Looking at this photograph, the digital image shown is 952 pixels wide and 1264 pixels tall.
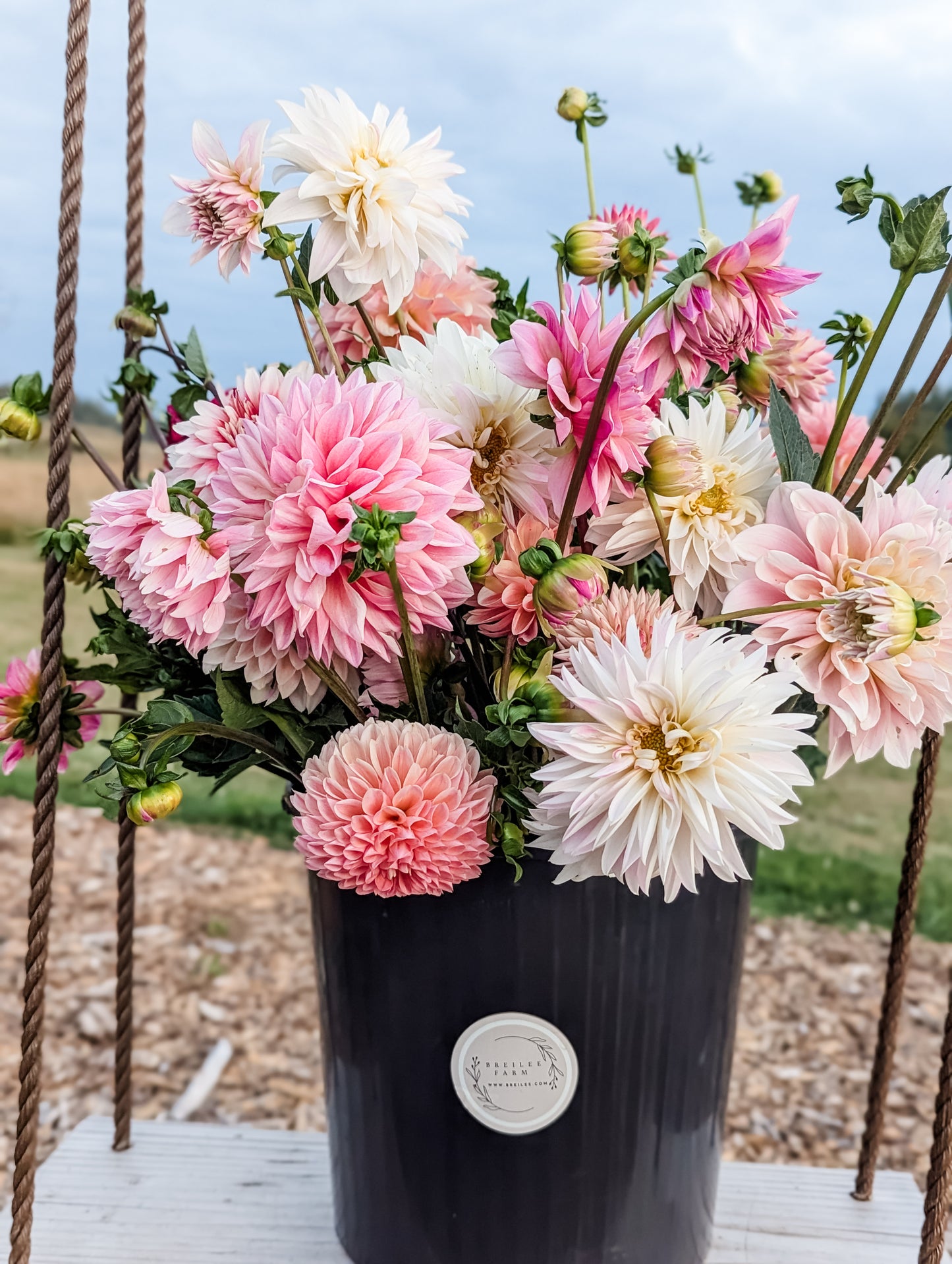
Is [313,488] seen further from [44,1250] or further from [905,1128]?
[905,1128]

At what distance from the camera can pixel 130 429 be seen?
2.15 ft

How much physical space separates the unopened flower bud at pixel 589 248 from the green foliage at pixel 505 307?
3 cm

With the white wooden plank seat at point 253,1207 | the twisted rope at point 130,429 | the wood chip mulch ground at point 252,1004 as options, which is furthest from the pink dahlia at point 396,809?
the wood chip mulch ground at point 252,1004

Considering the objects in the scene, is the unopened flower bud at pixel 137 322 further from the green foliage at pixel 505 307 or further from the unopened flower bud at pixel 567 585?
the unopened flower bud at pixel 567 585

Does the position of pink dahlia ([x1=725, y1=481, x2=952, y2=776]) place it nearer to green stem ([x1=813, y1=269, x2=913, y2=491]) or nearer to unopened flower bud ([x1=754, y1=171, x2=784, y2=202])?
green stem ([x1=813, y1=269, x2=913, y2=491])

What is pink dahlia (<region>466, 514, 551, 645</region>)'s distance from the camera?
1.47 feet

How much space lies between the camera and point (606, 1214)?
0.55 meters

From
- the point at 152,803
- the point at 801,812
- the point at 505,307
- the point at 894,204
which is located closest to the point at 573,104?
the point at 505,307

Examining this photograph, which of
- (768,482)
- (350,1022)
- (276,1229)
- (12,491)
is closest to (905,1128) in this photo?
(276,1229)

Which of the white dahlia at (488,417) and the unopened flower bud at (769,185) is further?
the unopened flower bud at (769,185)

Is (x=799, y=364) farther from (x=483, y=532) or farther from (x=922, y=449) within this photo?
(x=483, y=532)

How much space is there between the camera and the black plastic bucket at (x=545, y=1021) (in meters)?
0.52

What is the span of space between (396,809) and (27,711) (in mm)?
259

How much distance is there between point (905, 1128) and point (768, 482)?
1527 millimetres
